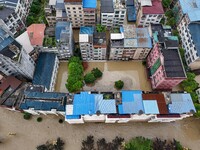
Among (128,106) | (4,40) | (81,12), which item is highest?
(81,12)

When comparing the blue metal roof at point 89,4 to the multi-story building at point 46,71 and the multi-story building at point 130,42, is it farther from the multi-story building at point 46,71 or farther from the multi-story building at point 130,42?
the multi-story building at point 46,71

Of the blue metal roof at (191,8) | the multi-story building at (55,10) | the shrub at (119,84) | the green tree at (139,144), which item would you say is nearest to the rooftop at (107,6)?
the multi-story building at (55,10)

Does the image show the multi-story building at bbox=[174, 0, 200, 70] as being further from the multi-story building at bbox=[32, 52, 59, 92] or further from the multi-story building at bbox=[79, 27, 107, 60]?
the multi-story building at bbox=[32, 52, 59, 92]

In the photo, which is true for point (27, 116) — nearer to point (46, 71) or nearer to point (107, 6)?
point (46, 71)

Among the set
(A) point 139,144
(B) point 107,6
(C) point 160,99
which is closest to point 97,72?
(C) point 160,99

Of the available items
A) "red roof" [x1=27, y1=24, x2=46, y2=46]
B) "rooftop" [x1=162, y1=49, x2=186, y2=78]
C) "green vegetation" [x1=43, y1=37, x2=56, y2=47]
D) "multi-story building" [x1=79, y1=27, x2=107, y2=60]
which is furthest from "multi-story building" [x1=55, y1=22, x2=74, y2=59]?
"rooftop" [x1=162, y1=49, x2=186, y2=78]
